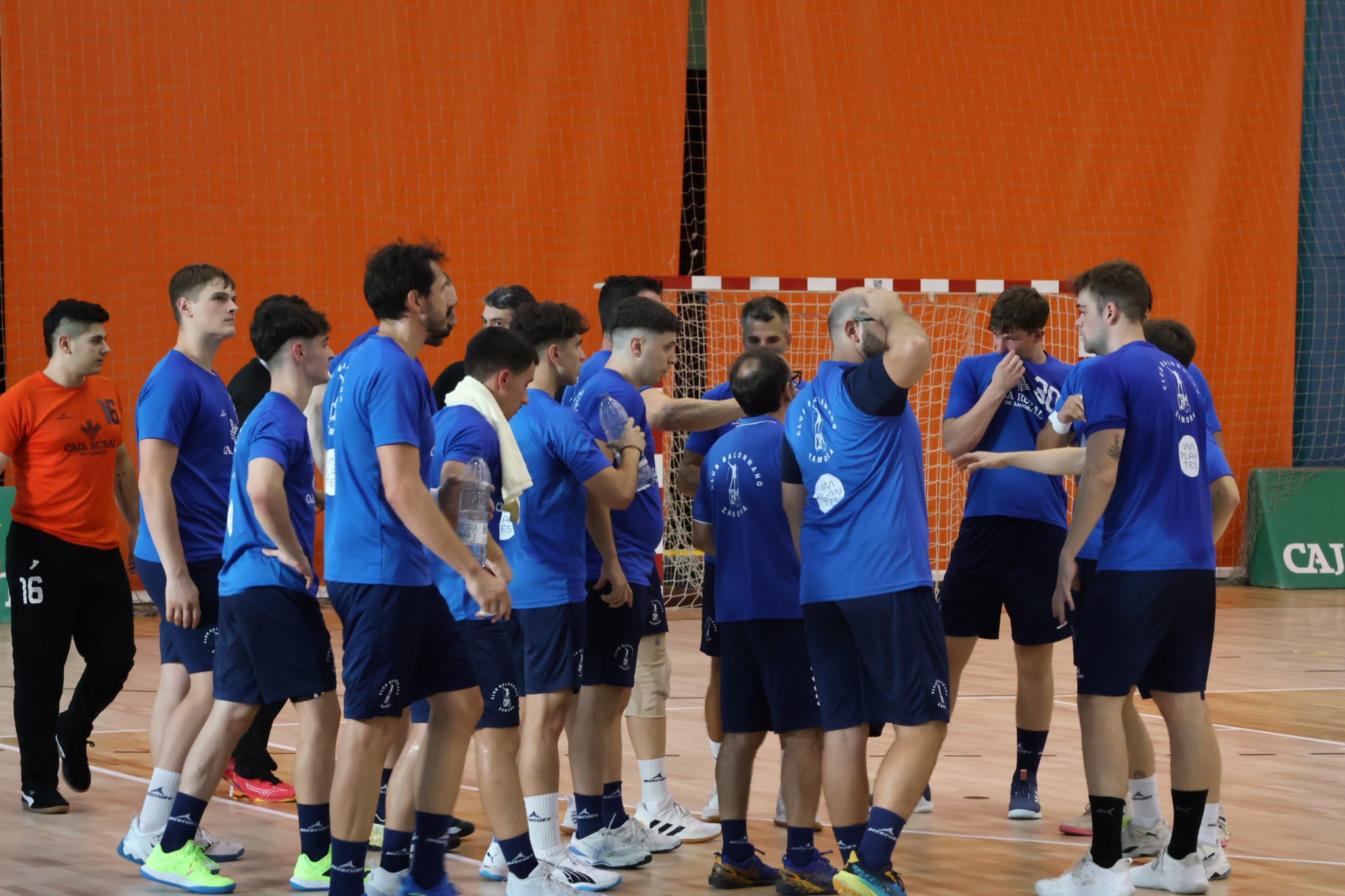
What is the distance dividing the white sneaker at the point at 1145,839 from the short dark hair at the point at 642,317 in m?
2.53

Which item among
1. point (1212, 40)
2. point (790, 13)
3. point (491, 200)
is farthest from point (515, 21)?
point (1212, 40)

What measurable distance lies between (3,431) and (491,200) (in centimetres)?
777

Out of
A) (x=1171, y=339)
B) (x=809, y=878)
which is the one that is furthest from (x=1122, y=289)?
(x=809, y=878)

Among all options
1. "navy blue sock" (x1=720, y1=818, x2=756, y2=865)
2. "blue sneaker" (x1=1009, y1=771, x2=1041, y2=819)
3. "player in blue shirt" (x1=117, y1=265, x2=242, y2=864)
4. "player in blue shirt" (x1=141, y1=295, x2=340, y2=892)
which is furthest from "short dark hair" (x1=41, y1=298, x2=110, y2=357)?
"blue sneaker" (x1=1009, y1=771, x2=1041, y2=819)

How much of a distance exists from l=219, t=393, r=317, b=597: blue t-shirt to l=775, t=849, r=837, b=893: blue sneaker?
5.85ft

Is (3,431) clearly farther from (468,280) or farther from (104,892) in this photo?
(468,280)

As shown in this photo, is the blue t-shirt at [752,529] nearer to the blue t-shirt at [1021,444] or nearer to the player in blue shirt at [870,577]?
the player in blue shirt at [870,577]

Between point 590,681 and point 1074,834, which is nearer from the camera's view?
point 590,681

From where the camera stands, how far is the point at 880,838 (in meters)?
4.73

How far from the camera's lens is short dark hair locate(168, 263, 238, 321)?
5.74m

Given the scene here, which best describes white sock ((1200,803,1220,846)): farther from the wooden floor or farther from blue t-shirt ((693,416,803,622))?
blue t-shirt ((693,416,803,622))

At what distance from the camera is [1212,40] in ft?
51.0

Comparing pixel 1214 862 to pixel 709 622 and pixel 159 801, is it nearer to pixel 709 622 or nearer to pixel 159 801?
pixel 709 622

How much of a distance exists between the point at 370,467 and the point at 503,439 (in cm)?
53
